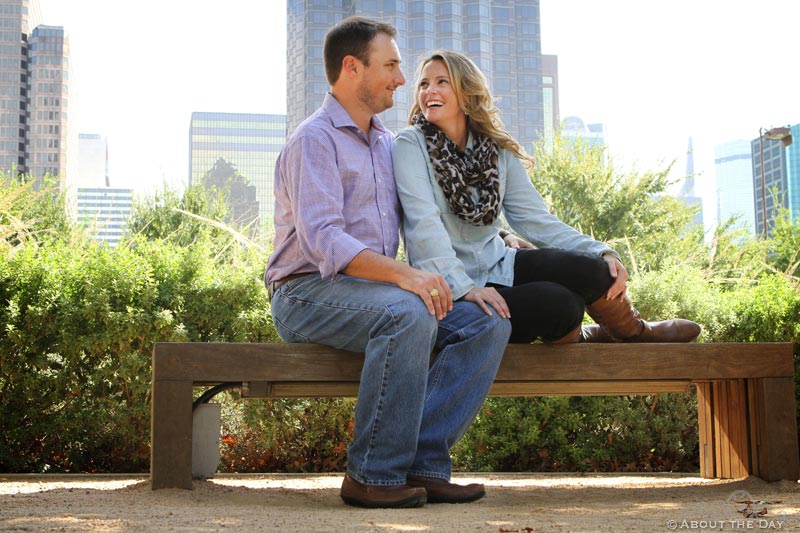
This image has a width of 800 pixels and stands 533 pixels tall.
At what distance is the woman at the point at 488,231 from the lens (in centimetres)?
270

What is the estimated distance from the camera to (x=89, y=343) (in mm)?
4238

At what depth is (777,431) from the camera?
3064mm

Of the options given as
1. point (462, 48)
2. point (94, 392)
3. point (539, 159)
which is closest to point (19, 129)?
point (462, 48)

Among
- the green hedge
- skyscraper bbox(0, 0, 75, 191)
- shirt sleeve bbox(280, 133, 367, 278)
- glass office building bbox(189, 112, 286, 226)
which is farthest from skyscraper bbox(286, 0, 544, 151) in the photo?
shirt sleeve bbox(280, 133, 367, 278)

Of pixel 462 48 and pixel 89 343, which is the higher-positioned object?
pixel 462 48

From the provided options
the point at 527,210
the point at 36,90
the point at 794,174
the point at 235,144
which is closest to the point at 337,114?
the point at 527,210

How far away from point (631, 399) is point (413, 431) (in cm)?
273

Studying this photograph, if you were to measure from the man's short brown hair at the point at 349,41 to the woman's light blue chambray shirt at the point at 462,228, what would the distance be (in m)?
0.30

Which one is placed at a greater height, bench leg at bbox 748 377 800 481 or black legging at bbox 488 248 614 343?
black legging at bbox 488 248 614 343

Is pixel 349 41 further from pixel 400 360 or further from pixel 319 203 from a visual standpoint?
pixel 400 360

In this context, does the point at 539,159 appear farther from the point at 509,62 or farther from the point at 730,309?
the point at 509,62

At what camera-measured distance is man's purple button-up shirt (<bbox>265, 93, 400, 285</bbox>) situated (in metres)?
2.54

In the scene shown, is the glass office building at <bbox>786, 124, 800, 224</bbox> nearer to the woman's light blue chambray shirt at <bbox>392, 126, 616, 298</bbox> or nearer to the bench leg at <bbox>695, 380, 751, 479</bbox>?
the bench leg at <bbox>695, 380, 751, 479</bbox>

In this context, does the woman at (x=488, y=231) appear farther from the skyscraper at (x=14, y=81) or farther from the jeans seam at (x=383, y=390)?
the skyscraper at (x=14, y=81)
